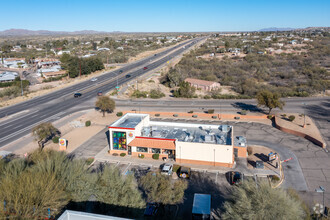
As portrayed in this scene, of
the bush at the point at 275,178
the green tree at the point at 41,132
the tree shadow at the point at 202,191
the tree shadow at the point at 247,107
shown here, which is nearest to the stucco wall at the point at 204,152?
the tree shadow at the point at 202,191

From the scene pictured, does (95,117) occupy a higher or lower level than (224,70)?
lower

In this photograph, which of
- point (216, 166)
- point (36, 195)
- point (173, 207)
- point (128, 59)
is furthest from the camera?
point (128, 59)

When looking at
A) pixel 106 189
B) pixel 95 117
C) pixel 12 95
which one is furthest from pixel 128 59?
pixel 106 189

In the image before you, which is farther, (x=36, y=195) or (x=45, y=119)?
(x=45, y=119)

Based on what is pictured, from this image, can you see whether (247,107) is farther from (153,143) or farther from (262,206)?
(262,206)

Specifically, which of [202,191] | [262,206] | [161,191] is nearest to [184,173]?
[202,191]

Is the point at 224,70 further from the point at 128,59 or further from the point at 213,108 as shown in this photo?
the point at 128,59

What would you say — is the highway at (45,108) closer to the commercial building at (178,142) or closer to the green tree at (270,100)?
the commercial building at (178,142)
